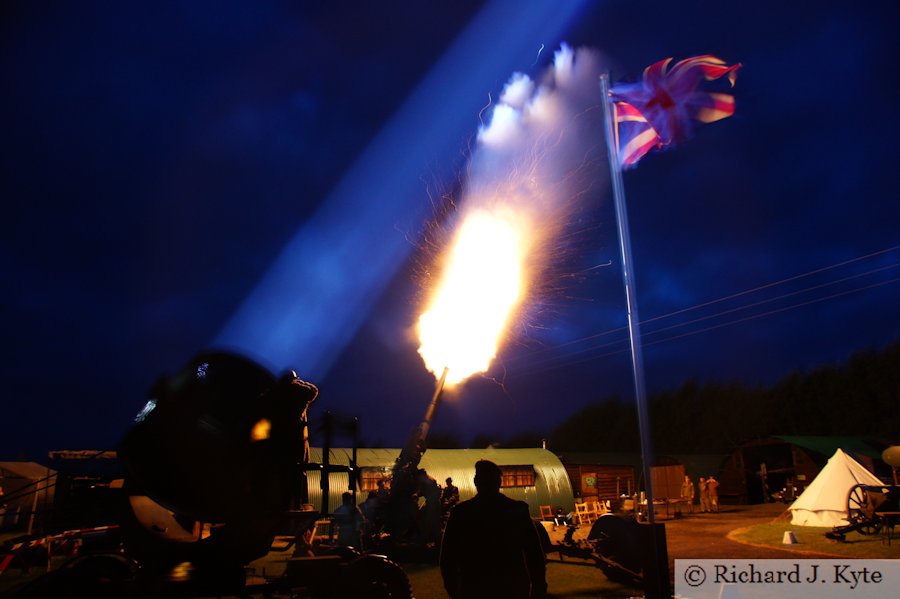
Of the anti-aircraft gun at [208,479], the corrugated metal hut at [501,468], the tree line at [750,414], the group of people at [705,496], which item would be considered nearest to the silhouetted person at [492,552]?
the anti-aircraft gun at [208,479]

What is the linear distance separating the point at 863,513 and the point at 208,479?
2305cm

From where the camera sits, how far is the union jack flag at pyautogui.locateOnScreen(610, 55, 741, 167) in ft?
36.7

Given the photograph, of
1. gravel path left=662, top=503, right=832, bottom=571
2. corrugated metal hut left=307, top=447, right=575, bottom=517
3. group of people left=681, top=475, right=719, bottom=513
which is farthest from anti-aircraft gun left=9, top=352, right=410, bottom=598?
group of people left=681, top=475, right=719, bottom=513

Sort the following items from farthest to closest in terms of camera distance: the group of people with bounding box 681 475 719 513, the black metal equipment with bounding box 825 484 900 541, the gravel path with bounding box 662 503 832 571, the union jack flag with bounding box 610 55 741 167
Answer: the group of people with bounding box 681 475 719 513 → the black metal equipment with bounding box 825 484 900 541 → the gravel path with bounding box 662 503 832 571 → the union jack flag with bounding box 610 55 741 167

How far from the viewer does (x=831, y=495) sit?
80.4ft

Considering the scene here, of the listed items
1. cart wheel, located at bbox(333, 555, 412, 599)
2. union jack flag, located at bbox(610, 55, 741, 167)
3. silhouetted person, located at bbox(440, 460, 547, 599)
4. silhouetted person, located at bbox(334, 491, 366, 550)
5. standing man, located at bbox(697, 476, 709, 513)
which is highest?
union jack flag, located at bbox(610, 55, 741, 167)

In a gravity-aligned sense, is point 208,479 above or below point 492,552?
above

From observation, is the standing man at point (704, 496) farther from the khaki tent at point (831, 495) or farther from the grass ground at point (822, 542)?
the grass ground at point (822, 542)

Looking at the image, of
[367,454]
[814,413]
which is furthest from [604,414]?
[367,454]

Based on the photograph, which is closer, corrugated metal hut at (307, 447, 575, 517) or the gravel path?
the gravel path

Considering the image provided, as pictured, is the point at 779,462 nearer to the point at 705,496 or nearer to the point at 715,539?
the point at 705,496

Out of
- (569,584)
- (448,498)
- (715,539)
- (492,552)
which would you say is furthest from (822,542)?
(492,552)

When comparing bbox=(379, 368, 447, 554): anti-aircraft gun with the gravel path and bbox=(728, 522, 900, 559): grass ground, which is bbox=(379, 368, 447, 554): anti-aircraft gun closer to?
the gravel path

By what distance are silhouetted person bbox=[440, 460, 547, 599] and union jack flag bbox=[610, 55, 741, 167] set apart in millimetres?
8671
